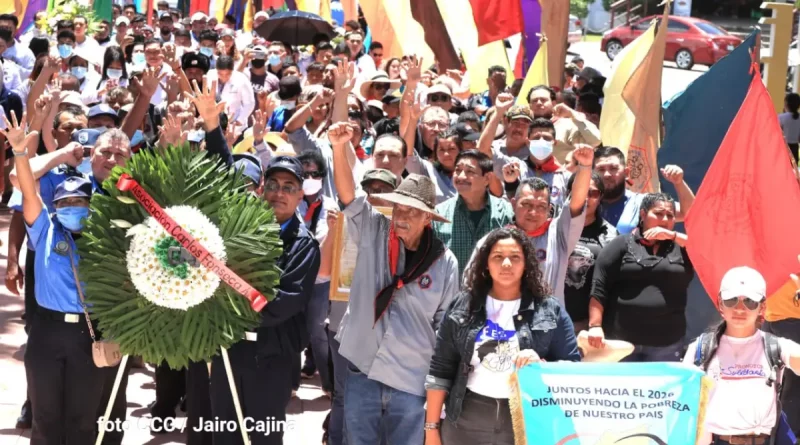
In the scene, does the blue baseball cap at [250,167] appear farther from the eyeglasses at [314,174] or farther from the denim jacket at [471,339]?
the denim jacket at [471,339]

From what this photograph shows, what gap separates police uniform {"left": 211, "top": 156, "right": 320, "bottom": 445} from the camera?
598 cm

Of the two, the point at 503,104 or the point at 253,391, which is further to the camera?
the point at 503,104

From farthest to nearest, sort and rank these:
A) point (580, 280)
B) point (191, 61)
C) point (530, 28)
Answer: point (530, 28), point (191, 61), point (580, 280)

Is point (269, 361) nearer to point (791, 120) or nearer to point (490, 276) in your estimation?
point (490, 276)

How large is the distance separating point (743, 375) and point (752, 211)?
1876 mm

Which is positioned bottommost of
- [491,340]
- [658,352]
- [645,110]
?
[658,352]

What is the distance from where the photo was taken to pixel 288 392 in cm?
614

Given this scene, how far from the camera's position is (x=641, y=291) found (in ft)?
23.0

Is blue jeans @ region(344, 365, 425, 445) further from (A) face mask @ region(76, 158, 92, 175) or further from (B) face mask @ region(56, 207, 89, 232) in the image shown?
(A) face mask @ region(76, 158, 92, 175)

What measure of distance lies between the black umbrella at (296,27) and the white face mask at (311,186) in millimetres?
12295

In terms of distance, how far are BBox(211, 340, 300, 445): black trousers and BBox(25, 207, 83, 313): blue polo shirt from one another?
2.70 feet

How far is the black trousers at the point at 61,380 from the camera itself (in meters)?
6.15

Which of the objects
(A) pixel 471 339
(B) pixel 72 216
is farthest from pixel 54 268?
(A) pixel 471 339

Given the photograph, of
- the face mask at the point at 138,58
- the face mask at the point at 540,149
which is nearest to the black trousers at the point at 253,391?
the face mask at the point at 540,149
